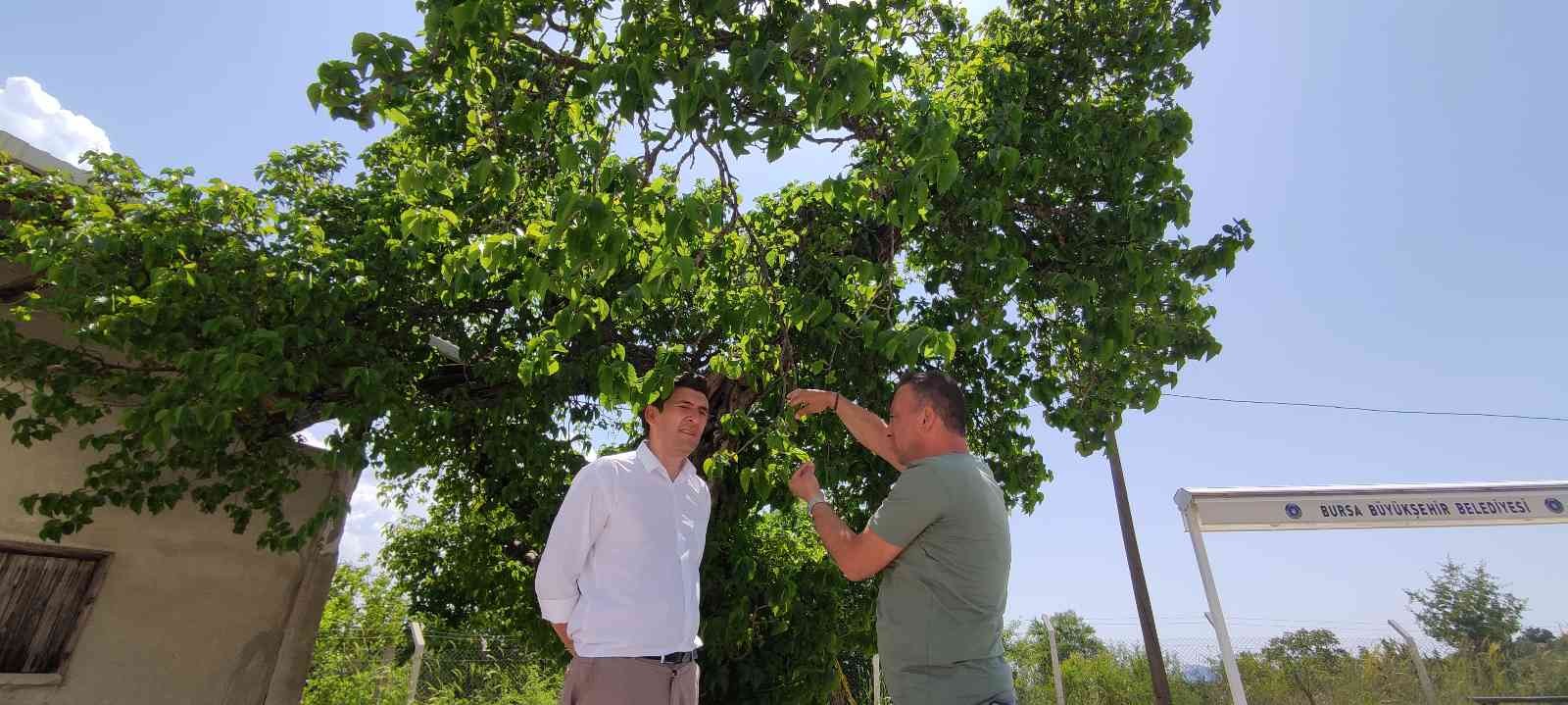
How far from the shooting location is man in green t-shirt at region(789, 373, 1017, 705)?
211cm

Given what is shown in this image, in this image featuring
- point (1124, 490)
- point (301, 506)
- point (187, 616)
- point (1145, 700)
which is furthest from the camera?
point (1124, 490)

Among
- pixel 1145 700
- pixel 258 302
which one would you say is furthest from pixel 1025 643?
pixel 258 302

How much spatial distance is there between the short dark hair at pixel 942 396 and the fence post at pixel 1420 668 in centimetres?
1043

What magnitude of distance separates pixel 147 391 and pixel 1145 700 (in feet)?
44.7

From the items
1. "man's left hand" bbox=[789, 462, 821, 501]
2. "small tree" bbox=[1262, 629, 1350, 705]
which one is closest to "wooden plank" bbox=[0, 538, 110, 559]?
"man's left hand" bbox=[789, 462, 821, 501]

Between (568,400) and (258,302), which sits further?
(568,400)

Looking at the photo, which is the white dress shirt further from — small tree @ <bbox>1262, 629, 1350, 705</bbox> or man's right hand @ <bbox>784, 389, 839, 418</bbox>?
small tree @ <bbox>1262, 629, 1350, 705</bbox>

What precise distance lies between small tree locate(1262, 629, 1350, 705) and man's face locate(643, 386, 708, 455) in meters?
11.3

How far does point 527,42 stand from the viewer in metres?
3.52

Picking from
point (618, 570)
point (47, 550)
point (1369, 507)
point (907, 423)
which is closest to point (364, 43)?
point (618, 570)

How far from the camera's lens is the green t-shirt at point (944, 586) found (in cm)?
211

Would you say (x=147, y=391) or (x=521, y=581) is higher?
(x=147, y=391)

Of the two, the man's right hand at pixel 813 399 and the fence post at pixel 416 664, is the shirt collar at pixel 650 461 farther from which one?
the fence post at pixel 416 664

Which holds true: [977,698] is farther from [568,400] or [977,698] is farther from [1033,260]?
[568,400]
